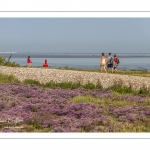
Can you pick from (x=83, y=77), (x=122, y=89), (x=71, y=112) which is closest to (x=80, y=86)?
(x=122, y=89)

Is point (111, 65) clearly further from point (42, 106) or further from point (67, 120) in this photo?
point (67, 120)

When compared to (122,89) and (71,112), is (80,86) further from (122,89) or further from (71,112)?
(71,112)

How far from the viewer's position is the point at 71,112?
13.0 m

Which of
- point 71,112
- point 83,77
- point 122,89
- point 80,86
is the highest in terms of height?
point 83,77

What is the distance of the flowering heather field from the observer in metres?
10.9

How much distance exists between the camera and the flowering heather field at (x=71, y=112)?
Result: 1092 cm

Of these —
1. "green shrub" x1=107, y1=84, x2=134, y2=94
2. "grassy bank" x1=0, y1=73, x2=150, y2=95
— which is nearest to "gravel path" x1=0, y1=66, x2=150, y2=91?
"grassy bank" x1=0, y1=73, x2=150, y2=95

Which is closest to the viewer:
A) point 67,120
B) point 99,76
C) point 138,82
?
point 67,120

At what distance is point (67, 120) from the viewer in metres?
11.6

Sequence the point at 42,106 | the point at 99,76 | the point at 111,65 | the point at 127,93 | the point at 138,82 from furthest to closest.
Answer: the point at 111,65 < the point at 99,76 < the point at 138,82 < the point at 127,93 < the point at 42,106

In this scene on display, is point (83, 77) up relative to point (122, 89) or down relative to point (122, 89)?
up

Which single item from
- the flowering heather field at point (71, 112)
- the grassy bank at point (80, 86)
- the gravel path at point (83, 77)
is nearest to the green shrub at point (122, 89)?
the grassy bank at point (80, 86)
